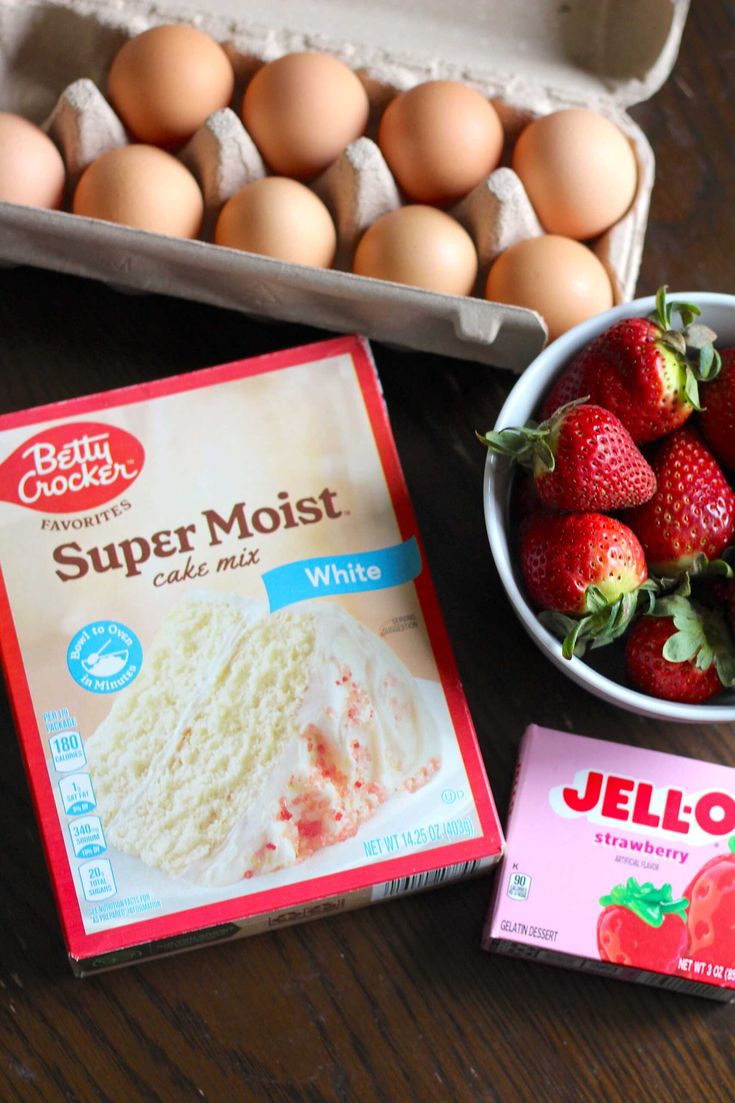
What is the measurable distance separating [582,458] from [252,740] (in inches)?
11.2

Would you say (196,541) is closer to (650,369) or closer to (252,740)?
(252,740)

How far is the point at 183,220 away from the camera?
75cm

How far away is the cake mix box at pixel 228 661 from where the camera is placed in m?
0.69

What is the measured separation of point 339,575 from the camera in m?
0.73

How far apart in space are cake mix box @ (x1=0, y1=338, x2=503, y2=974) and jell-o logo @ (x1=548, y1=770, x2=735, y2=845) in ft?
0.20

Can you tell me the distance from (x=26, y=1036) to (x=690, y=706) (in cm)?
49

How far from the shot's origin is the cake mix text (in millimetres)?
732

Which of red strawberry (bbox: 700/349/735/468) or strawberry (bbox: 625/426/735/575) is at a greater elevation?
red strawberry (bbox: 700/349/735/468)

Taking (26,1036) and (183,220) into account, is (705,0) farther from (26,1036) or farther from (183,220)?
(26,1036)

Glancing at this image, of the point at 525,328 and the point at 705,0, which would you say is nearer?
the point at 525,328

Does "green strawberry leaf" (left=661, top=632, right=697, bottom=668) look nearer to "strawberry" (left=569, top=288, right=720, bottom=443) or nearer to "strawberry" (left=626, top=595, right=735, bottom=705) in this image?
"strawberry" (left=626, top=595, right=735, bottom=705)

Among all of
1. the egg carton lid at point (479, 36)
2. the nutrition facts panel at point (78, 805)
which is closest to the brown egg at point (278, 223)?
the egg carton lid at point (479, 36)

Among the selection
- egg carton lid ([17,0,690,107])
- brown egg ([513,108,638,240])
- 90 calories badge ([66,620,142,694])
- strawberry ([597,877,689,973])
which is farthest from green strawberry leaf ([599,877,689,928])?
egg carton lid ([17,0,690,107])

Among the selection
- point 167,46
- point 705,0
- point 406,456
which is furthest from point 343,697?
point 705,0
